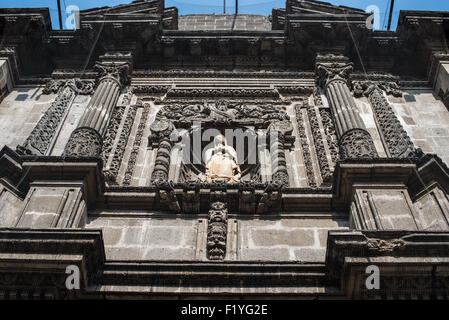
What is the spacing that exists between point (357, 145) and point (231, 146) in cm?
267

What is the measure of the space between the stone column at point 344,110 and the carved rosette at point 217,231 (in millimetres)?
2514

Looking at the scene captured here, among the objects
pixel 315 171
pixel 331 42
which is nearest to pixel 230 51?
pixel 331 42

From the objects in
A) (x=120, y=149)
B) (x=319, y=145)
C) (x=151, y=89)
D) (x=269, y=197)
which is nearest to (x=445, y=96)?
(x=319, y=145)

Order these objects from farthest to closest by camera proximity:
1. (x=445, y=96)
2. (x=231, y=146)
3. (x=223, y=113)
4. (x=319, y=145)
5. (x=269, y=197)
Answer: (x=445, y=96) → (x=223, y=113) → (x=231, y=146) → (x=319, y=145) → (x=269, y=197)

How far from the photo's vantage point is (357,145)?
978 cm

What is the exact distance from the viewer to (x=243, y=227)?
8.70 meters

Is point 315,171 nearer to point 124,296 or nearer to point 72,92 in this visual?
point 124,296

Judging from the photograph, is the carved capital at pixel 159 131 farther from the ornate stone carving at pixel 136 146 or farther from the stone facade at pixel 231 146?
the ornate stone carving at pixel 136 146

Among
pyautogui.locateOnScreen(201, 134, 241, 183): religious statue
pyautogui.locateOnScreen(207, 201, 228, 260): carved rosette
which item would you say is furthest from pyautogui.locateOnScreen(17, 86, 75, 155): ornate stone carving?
pyautogui.locateOnScreen(207, 201, 228, 260): carved rosette

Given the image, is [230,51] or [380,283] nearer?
[380,283]

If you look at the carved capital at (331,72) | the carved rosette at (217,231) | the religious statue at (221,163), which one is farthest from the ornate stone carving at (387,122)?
the carved rosette at (217,231)

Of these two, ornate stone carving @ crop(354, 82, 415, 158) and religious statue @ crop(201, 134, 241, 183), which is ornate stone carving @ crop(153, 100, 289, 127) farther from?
ornate stone carving @ crop(354, 82, 415, 158)

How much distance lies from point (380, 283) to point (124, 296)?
3.11 m

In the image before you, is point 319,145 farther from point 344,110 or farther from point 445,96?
point 445,96
